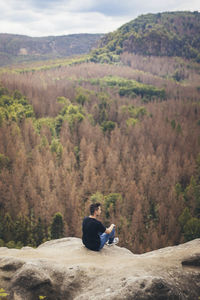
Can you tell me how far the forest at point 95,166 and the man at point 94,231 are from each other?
33706 mm

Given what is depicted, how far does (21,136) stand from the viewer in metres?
101

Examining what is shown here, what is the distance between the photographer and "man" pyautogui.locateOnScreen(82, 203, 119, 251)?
14078 millimetres

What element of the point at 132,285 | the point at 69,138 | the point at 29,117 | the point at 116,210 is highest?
the point at 132,285

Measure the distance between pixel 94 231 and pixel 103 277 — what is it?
2.74 meters

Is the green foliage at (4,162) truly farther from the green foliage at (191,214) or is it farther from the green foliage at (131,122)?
the green foliage at (131,122)

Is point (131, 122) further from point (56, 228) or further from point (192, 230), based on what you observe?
point (56, 228)

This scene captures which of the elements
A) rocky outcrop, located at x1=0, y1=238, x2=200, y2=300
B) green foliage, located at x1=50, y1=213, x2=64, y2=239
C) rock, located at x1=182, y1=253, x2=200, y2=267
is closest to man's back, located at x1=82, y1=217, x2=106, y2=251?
rocky outcrop, located at x1=0, y1=238, x2=200, y2=300

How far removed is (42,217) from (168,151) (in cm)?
6635

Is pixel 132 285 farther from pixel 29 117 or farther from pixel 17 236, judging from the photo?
pixel 29 117

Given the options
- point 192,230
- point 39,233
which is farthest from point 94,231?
point 39,233

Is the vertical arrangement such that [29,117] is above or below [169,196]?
above

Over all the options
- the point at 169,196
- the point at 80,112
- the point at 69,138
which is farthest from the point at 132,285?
the point at 80,112

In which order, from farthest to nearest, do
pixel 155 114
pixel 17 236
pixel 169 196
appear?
pixel 155 114 < pixel 169 196 < pixel 17 236

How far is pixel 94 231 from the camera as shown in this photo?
14094 millimetres
